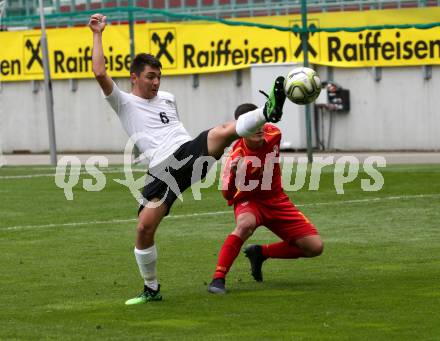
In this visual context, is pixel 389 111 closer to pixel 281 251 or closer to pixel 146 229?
pixel 281 251

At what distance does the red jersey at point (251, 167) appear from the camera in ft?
36.7

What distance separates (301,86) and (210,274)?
2.95 meters

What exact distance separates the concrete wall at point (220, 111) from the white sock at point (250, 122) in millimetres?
19305

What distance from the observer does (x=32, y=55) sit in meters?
33.7

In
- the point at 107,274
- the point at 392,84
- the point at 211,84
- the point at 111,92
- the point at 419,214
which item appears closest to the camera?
the point at 111,92

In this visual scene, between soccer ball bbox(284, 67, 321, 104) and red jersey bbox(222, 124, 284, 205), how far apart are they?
1179 millimetres

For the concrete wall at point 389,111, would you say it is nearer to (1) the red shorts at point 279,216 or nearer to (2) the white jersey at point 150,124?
(1) the red shorts at point 279,216

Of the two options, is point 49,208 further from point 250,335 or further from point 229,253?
point 250,335

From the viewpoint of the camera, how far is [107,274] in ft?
41.1

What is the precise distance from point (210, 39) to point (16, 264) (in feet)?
60.5

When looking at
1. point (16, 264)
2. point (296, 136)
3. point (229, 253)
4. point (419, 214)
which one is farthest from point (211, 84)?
point (229, 253)

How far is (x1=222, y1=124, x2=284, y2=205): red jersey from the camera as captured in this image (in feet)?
36.7

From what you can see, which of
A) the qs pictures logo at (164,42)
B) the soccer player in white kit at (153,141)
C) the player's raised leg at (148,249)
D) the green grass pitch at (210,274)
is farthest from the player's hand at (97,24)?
the qs pictures logo at (164,42)

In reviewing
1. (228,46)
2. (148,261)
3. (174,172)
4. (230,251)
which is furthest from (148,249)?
(228,46)
